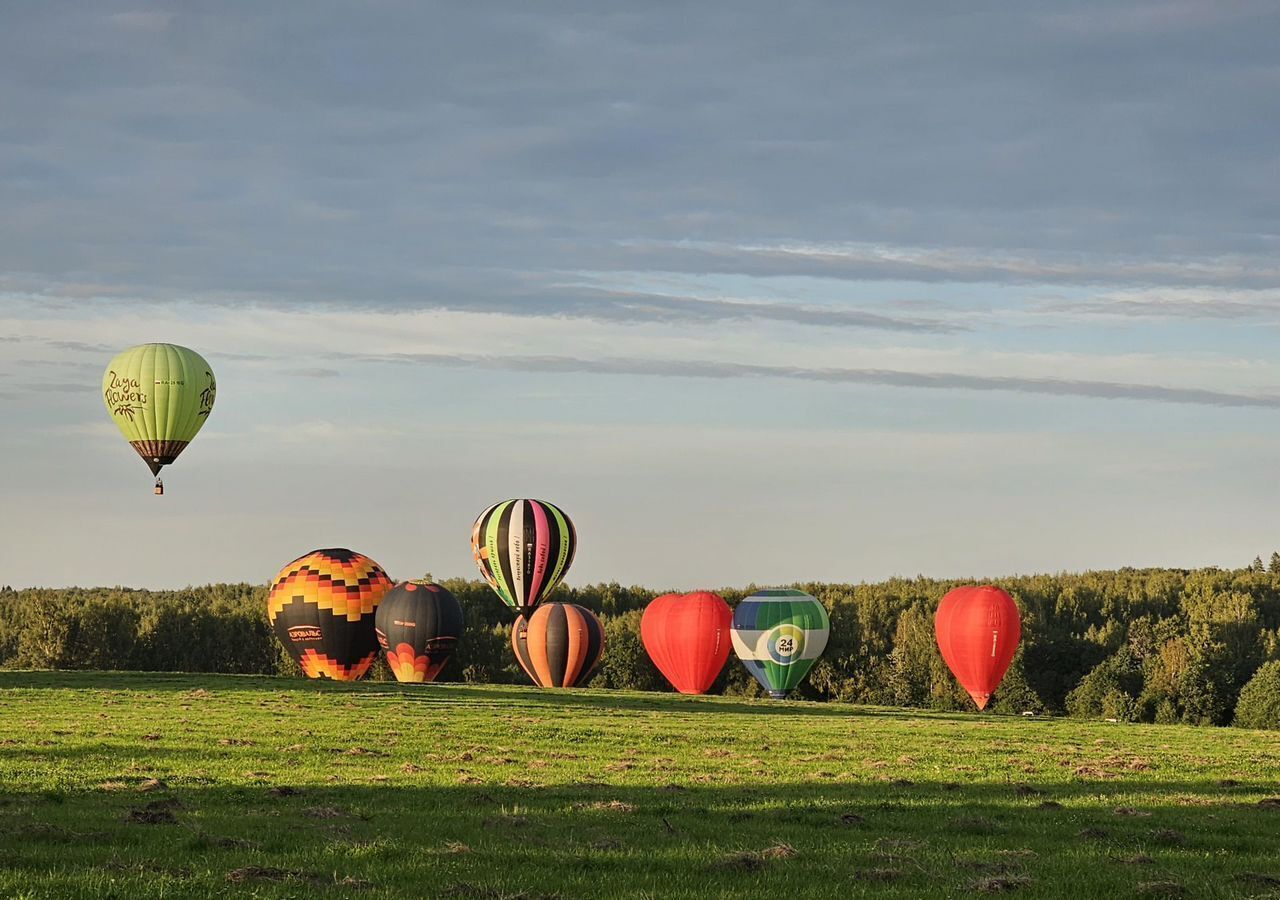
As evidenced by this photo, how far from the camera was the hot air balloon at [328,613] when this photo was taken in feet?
218

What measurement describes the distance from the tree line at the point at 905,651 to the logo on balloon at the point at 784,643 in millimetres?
14875

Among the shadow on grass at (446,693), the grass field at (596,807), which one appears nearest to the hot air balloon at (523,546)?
the shadow on grass at (446,693)

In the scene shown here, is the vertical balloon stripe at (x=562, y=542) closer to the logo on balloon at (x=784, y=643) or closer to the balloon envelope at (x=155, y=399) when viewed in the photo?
the logo on balloon at (x=784, y=643)

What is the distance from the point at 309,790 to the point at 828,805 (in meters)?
7.53

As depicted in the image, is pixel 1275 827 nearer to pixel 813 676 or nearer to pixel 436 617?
pixel 436 617

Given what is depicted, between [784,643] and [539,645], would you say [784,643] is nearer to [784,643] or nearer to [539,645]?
[784,643]

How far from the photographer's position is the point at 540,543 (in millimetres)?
66688

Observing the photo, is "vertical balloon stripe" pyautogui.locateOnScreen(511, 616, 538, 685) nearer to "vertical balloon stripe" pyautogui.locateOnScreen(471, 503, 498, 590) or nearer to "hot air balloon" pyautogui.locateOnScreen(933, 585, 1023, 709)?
"vertical balloon stripe" pyautogui.locateOnScreen(471, 503, 498, 590)

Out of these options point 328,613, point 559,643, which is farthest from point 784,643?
point 328,613

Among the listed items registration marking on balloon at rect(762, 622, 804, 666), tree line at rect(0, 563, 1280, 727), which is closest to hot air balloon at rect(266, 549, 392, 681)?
tree line at rect(0, 563, 1280, 727)

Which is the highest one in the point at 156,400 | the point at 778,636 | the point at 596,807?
the point at 156,400

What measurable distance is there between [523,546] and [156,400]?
17.4m

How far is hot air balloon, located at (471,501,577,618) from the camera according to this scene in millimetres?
66562

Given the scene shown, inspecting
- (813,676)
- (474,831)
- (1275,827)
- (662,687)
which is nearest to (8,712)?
(474,831)
